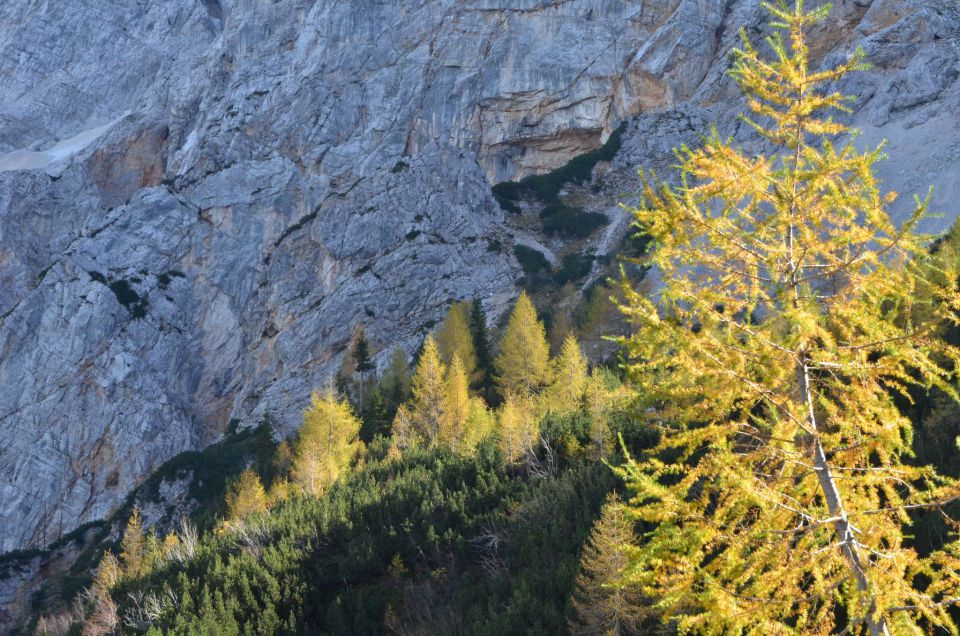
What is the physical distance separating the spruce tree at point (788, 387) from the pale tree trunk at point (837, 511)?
19 millimetres

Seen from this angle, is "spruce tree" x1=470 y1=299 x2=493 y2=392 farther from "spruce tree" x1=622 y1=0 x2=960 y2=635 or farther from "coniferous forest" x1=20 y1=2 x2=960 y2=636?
"spruce tree" x1=622 y1=0 x2=960 y2=635

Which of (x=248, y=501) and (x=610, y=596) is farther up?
(x=610, y=596)

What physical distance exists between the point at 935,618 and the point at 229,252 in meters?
84.3

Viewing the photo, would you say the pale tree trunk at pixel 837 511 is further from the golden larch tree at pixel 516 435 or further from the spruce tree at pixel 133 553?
the spruce tree at pixel 133 553

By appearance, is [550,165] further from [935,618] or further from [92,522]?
[935,618]

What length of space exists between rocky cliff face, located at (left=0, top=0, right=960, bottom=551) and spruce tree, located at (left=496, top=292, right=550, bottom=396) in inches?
832

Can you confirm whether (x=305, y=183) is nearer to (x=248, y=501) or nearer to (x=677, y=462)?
(x=248, y=501)

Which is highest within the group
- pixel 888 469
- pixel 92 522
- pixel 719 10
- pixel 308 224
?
pixel 719 10

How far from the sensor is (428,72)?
8969 cm

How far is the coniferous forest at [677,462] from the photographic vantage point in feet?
21.8

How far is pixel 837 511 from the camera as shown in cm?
671

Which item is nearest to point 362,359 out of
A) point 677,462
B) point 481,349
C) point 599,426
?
point 481,349

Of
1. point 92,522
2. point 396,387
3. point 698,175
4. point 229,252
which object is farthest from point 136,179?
point 698,175

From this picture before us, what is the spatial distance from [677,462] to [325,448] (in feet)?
113
